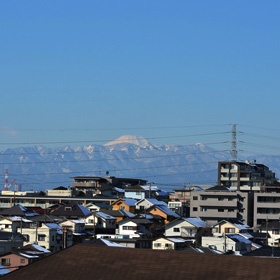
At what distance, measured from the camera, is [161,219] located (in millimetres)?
85750

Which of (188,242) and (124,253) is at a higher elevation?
(124,253)

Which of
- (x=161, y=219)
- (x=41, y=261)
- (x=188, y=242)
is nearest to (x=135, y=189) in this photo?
(x=161, y=219)

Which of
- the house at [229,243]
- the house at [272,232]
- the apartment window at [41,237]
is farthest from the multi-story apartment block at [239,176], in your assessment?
the apartment window at [41,237]

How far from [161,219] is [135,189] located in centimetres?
2973

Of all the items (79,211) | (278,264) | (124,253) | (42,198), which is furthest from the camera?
(42,198)

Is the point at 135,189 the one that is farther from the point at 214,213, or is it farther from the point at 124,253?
the point at 124,253

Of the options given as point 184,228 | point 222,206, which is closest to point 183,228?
point 184,228

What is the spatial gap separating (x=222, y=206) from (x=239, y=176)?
76.4 feet

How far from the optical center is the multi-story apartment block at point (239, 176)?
107119 mm

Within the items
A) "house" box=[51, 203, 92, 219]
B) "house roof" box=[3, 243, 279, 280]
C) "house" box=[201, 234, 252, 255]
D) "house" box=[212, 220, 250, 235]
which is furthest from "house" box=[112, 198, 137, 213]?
"house roof" box=[3, 243, 279, 280]

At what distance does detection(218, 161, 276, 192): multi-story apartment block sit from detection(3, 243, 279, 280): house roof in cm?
8921

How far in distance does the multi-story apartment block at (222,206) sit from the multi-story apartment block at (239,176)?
67.9 feet

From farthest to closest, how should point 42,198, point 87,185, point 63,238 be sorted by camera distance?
point 87,185 < point 42,198 < point 63,238

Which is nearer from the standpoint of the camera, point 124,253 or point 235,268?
point 235,268
